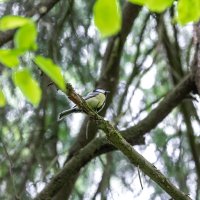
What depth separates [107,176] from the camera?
3.35 m

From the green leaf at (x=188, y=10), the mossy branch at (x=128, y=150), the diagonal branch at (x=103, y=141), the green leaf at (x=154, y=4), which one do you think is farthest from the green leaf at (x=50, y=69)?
the diagonal branch at (x=103, y=141)

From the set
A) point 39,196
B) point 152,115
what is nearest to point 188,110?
point 152,115

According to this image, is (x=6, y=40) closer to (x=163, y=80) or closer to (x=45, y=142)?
(x=45, y=142)

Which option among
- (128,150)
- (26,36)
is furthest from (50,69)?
(128,150)

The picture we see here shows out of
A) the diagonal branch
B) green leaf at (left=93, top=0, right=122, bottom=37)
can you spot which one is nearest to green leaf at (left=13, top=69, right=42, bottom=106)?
green leaf at (left=93, top=0, right=122, bottom=37)

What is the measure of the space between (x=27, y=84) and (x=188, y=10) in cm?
33

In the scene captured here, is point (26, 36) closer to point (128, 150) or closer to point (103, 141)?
point (128, 150)

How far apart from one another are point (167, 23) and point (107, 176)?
142 centimetres

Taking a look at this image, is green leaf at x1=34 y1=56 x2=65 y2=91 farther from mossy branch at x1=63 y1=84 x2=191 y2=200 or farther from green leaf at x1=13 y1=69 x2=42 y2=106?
mossy branch at x1=63 y1=84 x2=191 y2=200

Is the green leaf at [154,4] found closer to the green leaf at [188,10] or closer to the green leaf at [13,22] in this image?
the green leaf at [188,10]

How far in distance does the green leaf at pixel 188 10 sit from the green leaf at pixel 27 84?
1.04 ft

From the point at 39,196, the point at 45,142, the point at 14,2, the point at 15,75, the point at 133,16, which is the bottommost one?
the point at 15,75

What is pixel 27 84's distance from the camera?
0.74 m

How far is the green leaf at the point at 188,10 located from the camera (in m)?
0.85
